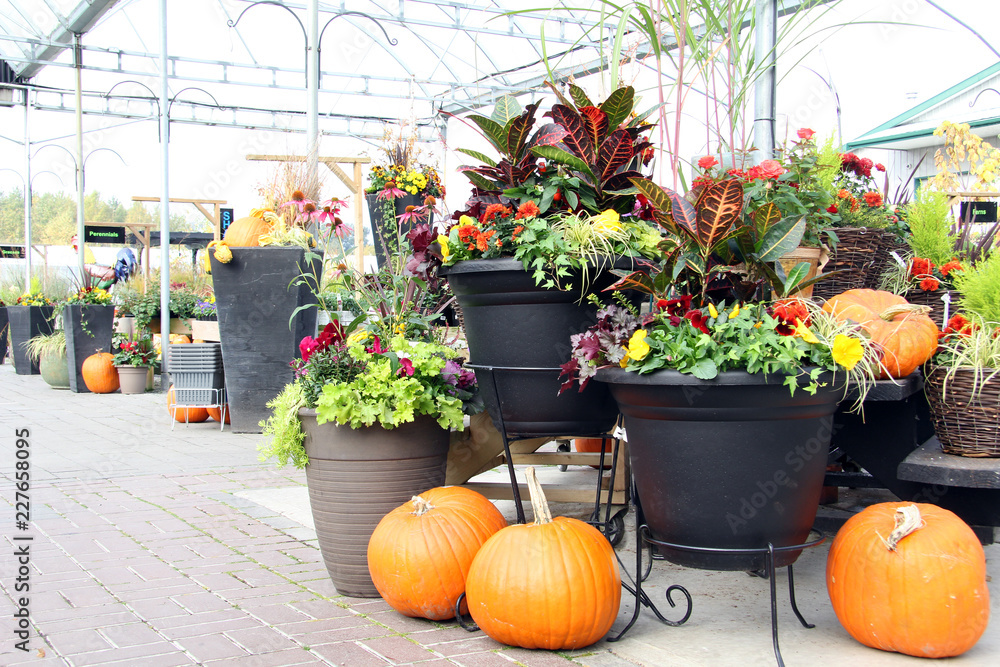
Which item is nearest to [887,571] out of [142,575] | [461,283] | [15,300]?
[461,283]

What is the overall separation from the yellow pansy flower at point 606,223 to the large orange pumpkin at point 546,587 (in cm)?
86

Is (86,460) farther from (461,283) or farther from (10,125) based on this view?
(10,125)

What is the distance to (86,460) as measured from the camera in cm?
523

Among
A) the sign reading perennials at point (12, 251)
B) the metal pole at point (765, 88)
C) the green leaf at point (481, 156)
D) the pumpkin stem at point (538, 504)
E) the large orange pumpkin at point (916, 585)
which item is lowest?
the large orange pumpkin at point (916, 585)

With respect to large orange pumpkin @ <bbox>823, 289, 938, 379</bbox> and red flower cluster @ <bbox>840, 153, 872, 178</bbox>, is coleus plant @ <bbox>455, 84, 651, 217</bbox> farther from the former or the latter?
red flower cluster @ <bbox>840, 153, 872, 178</bbox>

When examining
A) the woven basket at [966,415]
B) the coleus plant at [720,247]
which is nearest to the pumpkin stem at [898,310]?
the woven basket at [966,415]

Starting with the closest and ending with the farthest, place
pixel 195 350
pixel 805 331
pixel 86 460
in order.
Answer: pixel 805 331
pixel 86 460
pixel 195 350

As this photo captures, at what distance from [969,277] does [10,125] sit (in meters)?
18.4

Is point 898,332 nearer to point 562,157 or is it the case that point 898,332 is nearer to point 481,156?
point 562,157

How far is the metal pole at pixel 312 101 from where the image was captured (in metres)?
5.76

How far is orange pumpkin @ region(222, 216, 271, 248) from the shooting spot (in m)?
5.97

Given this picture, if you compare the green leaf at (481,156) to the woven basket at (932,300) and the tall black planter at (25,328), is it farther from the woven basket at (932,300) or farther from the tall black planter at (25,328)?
the tall black planter at (25,328)

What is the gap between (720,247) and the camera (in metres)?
2.13

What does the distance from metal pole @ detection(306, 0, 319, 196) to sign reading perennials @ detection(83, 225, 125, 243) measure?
10.2 metres
